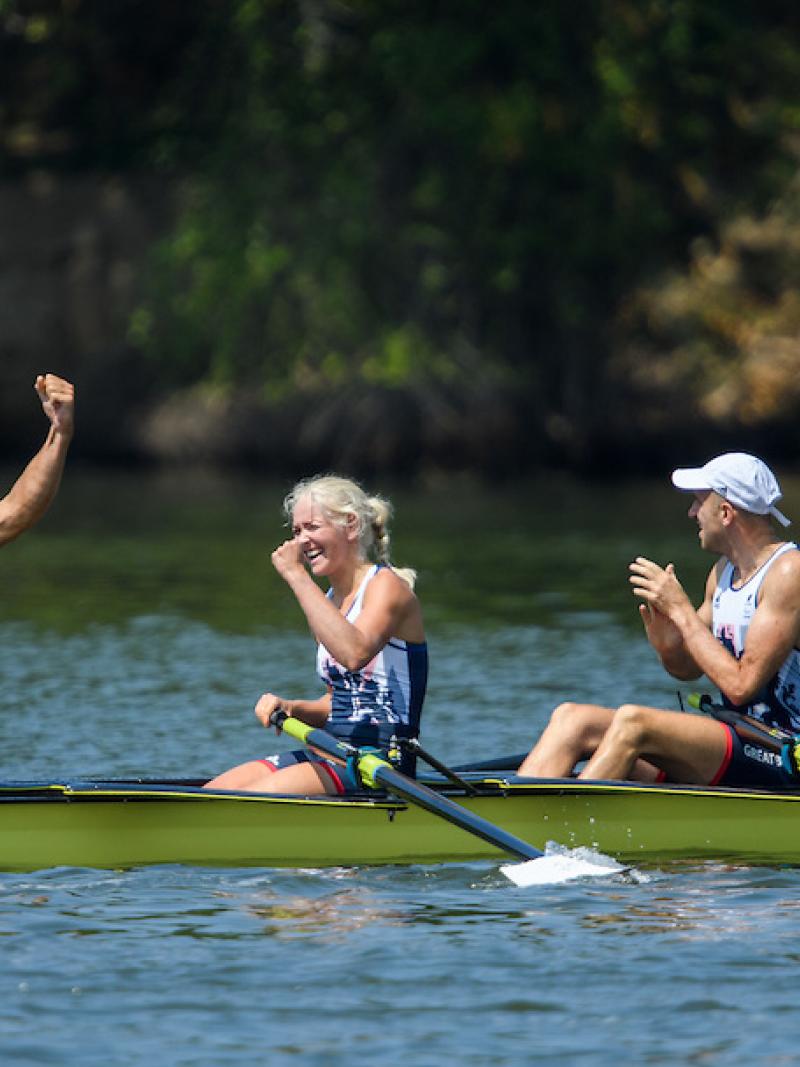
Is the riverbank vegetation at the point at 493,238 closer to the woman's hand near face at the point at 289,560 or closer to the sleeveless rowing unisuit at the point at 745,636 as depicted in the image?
the sleeveless rowing unisuit at the point at 745,636

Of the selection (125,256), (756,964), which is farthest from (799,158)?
(756,964)

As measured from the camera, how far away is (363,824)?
29.9ft

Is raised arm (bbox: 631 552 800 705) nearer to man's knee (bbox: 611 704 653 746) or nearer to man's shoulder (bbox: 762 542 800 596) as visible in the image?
man's shoulder (bbox: 762 542 800 596)

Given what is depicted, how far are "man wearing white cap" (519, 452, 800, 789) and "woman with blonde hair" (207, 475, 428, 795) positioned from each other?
2.37ft

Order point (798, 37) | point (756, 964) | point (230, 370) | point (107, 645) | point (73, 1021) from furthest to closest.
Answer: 1. point (798, 37)
2. point (230, 370)
3. point (107, 645)
4. point (756, 964)
5. point (73, 1021)

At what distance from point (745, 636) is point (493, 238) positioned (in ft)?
106

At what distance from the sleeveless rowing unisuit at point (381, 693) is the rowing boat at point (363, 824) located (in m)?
0.26

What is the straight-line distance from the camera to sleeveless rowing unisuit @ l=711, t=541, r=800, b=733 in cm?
913

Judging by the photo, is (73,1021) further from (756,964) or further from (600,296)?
(600,296)

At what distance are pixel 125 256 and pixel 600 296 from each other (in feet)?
31.7

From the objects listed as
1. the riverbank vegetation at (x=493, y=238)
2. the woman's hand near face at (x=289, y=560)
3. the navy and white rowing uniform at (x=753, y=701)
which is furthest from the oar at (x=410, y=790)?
the riverbank vegetation at (x=493, y=238)

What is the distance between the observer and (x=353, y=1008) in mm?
7090

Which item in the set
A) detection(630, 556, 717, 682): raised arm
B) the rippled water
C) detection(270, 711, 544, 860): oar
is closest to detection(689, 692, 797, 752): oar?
detection(630, 556, 717, 682): raised arm

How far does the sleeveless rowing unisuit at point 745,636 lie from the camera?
9133 millimetres
